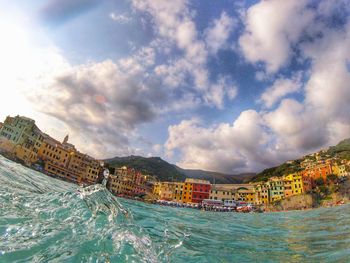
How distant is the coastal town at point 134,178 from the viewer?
83556mm

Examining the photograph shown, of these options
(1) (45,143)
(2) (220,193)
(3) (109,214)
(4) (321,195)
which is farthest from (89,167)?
(3) (109,214)

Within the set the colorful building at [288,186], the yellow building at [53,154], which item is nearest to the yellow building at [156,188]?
the yellow building at [53,154]

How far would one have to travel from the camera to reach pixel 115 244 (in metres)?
4.81

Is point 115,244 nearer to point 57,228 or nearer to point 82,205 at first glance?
point 57,228

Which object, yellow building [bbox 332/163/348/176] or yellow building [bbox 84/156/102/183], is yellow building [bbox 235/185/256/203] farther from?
yellow building [bbox 84/156/102/183]

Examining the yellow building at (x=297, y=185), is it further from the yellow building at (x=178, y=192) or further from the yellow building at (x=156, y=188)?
the yellow building at (x=156, y=188)

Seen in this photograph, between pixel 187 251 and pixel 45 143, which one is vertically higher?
pixel 45 143

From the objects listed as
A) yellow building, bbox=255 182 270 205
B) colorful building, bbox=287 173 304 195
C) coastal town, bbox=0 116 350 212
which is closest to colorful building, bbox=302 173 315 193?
coastal town, bbox=0 116 350 212

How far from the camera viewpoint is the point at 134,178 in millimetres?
122375

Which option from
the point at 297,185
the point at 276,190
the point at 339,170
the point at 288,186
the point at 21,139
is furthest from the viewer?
the point at 339,170

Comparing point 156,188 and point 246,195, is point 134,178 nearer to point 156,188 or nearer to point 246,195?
point 156,188

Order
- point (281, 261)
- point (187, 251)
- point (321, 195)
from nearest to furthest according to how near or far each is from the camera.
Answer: point (281, 261), point (187, 251), point (321, 195)

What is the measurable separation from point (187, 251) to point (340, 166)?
128 m

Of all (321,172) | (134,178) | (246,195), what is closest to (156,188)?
(134,178)
